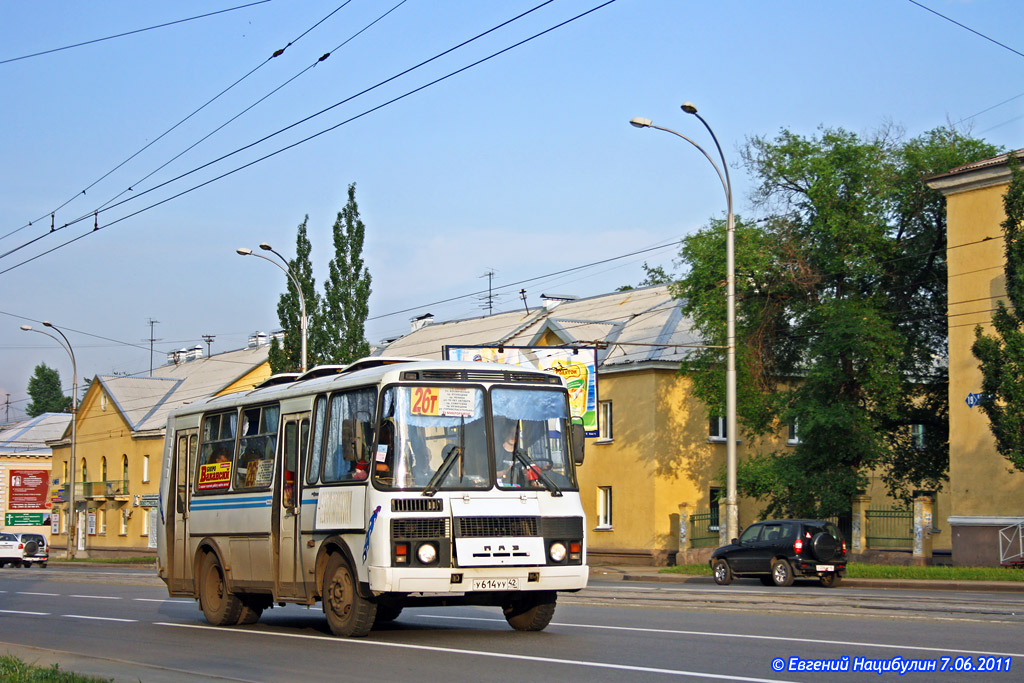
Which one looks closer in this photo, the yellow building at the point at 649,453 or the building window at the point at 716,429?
the yellow building at the point at 649,453

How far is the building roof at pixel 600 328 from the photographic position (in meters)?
43.3

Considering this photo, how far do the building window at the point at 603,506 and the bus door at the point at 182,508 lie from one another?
27.8 meters

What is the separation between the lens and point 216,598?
52.3ft

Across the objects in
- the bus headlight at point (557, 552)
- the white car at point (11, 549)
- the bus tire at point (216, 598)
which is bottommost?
the white car at point (11, 549)

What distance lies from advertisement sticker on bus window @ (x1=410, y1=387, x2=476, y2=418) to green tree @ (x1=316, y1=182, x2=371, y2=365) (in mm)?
30027

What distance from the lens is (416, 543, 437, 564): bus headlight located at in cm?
1225

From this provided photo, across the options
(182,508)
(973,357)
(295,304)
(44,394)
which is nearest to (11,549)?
(295,304)

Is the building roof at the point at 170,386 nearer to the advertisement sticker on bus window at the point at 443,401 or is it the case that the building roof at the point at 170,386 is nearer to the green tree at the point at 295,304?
the green tree at the point at 295,304

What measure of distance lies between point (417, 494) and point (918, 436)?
29.2m

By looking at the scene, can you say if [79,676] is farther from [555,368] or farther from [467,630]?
[555,368]

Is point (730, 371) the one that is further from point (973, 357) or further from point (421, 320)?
point (421, 320)

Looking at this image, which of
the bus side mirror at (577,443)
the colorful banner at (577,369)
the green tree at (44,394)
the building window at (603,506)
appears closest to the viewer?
the bus side mirror at (577,443)

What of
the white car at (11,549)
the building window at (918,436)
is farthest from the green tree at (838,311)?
the white car at (11,549)

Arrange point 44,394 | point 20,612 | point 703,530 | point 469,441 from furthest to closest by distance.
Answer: point 44,394 < point 703,530 < point 20,612 < point 469,441
